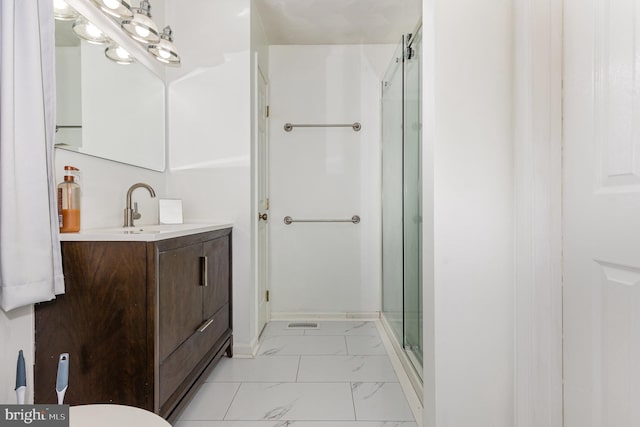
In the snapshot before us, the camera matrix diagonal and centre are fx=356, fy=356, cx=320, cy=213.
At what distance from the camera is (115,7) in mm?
1462

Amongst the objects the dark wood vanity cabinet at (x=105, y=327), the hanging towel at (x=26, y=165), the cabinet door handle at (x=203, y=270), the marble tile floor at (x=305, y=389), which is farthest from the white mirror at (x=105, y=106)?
the marble tile floor at (x=305, y=389)

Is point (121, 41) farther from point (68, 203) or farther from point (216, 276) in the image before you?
point (216, 276)

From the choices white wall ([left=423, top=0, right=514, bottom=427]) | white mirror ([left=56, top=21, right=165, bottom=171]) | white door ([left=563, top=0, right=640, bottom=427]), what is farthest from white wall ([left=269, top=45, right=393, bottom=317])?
white door ([left=563, top=0, right=640, bottom=427])

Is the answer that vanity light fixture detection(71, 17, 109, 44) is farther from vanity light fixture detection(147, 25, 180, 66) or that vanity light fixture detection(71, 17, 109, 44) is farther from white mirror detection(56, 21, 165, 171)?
vanity light fixture detection(147, 25, 180, 66)

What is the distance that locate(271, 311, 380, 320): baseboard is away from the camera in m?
3.04

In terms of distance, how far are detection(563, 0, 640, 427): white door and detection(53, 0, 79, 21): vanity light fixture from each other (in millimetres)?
1754

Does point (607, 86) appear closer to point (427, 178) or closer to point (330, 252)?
point (427, 178)

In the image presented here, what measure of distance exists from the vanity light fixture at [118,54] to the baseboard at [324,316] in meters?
2.13

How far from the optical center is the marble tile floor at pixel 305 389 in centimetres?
158

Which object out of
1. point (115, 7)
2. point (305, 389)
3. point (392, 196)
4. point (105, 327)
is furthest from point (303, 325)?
point (115, 7)

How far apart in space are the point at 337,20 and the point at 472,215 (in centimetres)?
215

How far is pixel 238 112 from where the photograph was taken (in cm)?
230

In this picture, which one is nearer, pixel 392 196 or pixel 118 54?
pixel 118 54

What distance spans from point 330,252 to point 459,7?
2220 millimetres
